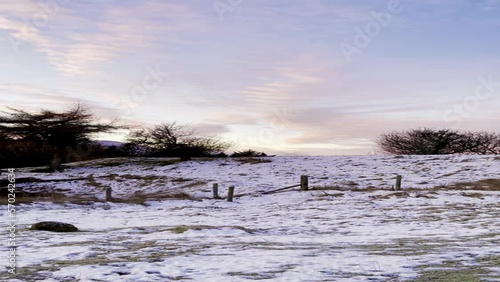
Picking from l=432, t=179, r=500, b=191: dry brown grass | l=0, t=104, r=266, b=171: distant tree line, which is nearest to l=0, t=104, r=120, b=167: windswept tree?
l=0, t=104, r=266, b=171: distant tree line

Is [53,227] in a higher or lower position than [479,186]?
lower

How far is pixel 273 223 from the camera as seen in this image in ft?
56.2

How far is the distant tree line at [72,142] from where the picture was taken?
43.4 metres

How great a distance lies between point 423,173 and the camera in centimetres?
3509

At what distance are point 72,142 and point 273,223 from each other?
35098 millimetres

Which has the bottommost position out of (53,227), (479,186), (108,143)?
(53,227)

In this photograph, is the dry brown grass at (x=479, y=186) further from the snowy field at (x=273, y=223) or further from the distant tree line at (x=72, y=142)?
the distant tree line at (x=72, y=142)

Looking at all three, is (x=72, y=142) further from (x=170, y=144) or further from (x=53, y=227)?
(x=53, y=227)

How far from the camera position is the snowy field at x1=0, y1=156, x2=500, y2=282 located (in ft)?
24.9

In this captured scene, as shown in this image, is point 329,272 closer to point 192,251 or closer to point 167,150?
point 192,251

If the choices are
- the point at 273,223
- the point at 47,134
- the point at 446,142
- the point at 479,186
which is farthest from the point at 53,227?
the point at 446,142

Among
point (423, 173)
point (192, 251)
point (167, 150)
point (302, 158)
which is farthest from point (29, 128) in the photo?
point (192, 251)

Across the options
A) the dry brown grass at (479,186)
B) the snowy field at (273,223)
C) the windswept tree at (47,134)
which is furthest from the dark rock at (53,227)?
the windswept tree at (47,134)

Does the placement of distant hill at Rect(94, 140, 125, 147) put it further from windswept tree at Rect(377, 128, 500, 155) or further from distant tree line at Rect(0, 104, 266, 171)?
windswept tree at Rect(377, 128, 500, 155)
